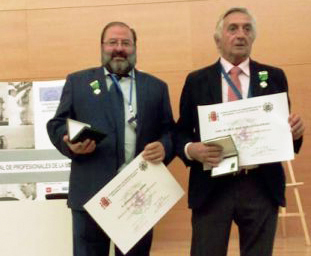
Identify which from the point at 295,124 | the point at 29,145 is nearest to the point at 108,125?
the point at 295,124

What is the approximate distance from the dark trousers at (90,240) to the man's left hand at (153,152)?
0.44 metres

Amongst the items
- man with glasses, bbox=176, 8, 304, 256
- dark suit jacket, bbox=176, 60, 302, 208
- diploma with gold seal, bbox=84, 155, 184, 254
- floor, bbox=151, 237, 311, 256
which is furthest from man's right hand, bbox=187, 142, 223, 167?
floor, bbox=151, 237, 311, 256

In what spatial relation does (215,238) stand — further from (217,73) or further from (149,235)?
(217,73)

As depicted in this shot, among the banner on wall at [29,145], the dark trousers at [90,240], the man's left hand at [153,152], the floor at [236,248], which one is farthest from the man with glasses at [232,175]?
the banner on wall at [29,145]

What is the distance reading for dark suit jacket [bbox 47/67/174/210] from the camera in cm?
247

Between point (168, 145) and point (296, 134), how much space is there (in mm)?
661

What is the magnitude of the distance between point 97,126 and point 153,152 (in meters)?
0.34

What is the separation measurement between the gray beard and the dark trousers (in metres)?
0.78

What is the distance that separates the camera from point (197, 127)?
8.25 ft

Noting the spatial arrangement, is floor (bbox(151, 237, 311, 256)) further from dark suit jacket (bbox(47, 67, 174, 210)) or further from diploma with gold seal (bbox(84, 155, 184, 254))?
dark suit jacket (bbox(47, 67, 174, 210))

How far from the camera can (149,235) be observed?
8.44ft

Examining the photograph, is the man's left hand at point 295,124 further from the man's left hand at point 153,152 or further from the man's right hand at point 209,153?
the man's left hand at point 153,152

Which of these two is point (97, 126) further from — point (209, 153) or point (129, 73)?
point (209, 153)

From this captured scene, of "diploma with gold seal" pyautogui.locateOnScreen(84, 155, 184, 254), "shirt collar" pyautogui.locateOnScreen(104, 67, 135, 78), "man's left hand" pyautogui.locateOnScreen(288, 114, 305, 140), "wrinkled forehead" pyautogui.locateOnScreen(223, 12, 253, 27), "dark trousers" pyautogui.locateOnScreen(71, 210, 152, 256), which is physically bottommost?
"dark trousers" pyautogui.locateOnScreen(71, 210, 152, 256)
